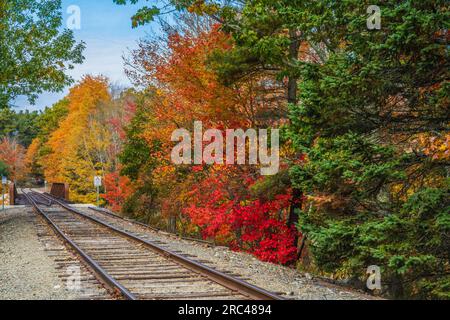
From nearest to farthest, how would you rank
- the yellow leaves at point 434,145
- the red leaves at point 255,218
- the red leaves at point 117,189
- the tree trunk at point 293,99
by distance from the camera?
the yellow leaves at point 434,145 → the red leaves at point 255,218 → the tree trunk at point 293,99 → the red leaves at point 117,189

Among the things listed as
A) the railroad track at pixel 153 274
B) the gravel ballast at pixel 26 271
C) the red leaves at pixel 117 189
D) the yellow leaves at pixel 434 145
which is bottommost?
the gravel ballast at pixel 26 271

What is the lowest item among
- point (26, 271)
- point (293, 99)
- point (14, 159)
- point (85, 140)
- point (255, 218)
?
point (26, 271)

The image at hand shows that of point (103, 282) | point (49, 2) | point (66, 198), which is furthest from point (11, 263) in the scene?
point (66, 198)

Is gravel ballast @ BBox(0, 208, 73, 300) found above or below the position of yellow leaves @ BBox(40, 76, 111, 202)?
below

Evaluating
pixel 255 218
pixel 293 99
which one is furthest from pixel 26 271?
pixel 293 99

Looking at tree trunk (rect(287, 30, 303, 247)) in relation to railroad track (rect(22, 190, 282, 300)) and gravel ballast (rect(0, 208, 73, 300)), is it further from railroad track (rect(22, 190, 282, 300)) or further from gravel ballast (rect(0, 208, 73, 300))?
gravel ballast (rect(0, 208, 73, 300))

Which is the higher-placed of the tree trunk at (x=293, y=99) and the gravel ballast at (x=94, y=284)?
the tree trunk at (x=293, y=99)

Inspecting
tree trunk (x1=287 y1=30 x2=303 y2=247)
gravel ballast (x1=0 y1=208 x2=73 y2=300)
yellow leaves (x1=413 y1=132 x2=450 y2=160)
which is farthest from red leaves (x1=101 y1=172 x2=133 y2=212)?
yellow leaves (x1=413 y1=132 x2=450 y2=160)

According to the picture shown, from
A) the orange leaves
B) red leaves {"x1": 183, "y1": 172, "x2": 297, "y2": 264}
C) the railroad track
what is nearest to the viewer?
the railroad track

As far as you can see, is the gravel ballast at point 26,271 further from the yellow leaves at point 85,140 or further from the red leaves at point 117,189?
the yellow leaves at point 85,140

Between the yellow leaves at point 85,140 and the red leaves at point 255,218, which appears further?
the yellow leaves at point 85,140

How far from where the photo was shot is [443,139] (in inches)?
438

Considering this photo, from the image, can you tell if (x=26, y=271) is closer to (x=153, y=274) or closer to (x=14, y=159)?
(x=153, y=274)

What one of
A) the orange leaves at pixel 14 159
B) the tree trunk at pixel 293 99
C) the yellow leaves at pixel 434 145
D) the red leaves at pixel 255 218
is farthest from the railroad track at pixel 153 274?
Answer: the orange leaves at pixel 14 159
